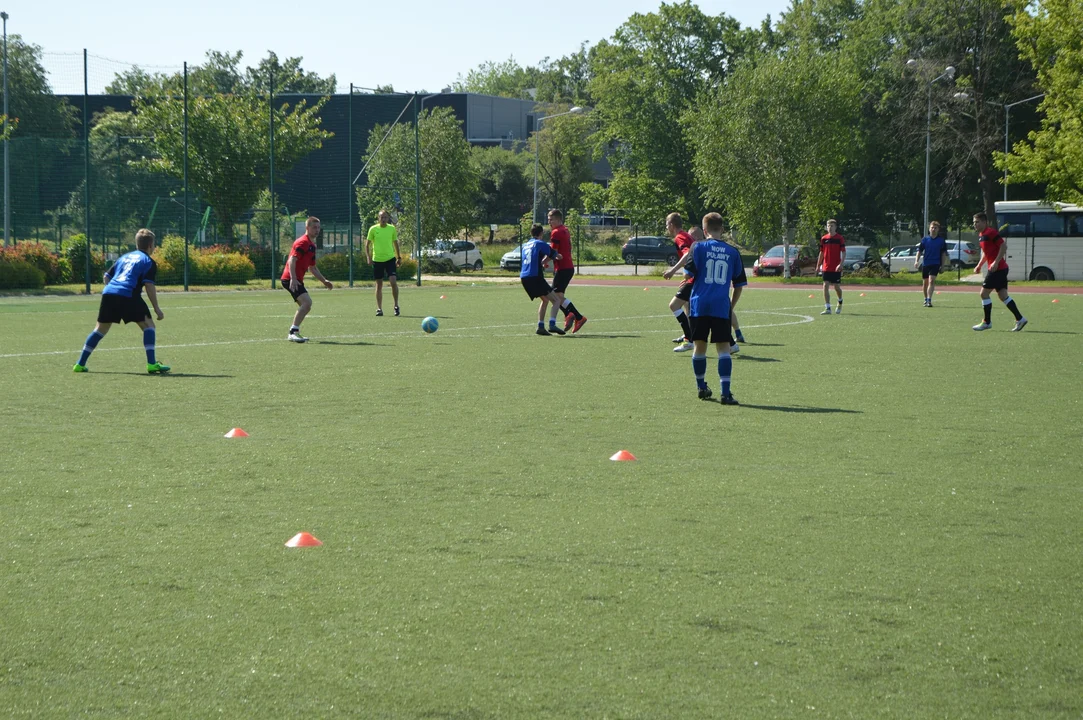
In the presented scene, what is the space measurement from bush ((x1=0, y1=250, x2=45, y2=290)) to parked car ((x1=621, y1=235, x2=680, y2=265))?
39.9 metres

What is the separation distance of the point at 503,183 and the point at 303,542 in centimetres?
8660

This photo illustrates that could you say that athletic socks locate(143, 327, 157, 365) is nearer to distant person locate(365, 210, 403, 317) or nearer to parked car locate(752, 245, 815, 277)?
distant person locate(365, 210, 403, 317)

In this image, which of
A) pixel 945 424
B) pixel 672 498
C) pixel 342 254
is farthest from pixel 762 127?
pixel 672 498

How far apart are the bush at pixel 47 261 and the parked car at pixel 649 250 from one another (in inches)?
1512

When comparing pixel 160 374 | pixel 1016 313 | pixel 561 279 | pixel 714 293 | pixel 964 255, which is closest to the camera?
pixel 714 293

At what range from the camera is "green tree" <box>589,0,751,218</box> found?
74.2m

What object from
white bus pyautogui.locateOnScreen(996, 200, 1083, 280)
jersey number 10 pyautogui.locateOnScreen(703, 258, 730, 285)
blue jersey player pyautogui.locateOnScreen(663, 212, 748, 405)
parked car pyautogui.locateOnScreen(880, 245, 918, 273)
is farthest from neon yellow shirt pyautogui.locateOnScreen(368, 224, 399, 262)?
parked car pyautogui.locateOnScreen(880, 245, 918, 273)

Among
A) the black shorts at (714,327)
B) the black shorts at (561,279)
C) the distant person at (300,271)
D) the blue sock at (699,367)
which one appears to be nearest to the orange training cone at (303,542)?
the black shorts at (714,327)

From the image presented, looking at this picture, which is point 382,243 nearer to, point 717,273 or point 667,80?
point 717,273

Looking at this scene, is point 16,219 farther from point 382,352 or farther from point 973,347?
point 973,347

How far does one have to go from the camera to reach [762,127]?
2003 inches

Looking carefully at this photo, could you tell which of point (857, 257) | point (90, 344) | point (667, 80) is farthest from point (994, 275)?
point (667, 80)

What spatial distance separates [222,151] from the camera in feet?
132

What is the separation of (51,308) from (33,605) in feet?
77.0
